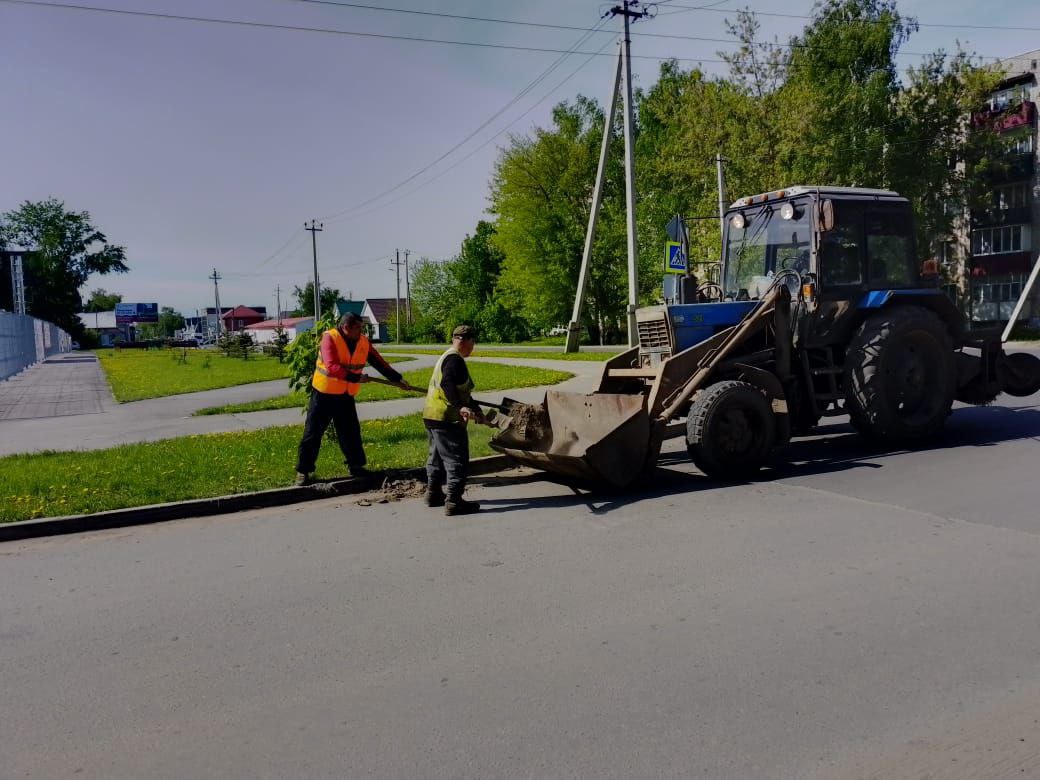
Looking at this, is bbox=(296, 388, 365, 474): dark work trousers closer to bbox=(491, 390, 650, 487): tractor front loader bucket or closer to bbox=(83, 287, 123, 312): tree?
bbox=(491, 390, 650, 487): tractor front loader bucket

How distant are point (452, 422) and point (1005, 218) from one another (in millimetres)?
45677

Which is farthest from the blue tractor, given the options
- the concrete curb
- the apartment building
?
the apartment building

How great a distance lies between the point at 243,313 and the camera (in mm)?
149750

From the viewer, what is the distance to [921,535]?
564 cm

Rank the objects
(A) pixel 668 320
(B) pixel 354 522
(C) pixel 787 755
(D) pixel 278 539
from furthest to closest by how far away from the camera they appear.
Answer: (A) pixel 668 320 → (B) pixel 354 522 → (D) pixel 278 539 → (C) pixel 787 755

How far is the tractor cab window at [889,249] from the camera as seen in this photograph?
348 inches

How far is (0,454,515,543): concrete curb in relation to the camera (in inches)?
261

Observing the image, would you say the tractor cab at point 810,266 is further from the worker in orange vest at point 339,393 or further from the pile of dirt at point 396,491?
the worker in orange vest at point 339,393

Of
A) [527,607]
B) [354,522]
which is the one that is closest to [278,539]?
[354,522]

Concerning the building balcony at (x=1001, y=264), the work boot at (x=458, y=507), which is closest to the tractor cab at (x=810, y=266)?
the work boot at (x=458, y=507)

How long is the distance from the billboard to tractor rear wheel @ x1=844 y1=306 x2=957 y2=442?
134 meters

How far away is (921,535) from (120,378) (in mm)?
26271

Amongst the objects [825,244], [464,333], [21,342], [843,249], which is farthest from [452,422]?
[21,342]

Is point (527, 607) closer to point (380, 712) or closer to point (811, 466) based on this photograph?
point (380, 712)
